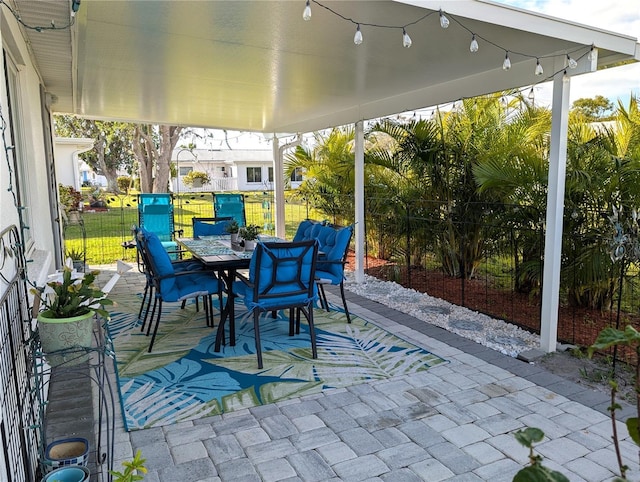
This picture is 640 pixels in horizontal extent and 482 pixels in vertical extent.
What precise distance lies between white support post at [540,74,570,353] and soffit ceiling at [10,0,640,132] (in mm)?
248

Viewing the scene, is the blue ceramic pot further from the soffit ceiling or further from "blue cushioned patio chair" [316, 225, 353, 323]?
"blue cushioned patio chair" [316, 225, 353, 323]

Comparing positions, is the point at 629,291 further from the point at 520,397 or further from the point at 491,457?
the point at 491,457

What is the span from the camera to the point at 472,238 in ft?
20.0

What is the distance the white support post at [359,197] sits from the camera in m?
6.34

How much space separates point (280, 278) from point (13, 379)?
2076 millimetres

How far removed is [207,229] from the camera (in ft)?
20.6

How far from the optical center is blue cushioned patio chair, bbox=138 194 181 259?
300 inches

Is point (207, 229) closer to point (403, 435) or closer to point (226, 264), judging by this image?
point (226, 264)

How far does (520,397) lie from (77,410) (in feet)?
9.66

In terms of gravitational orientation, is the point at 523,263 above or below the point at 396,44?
below

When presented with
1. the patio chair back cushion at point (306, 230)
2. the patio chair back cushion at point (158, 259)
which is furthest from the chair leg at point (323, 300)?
the patio chair back cushion at point (158, 259)

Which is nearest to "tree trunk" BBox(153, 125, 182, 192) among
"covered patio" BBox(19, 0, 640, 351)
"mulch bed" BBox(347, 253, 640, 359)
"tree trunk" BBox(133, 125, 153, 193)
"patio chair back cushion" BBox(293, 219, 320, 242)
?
"tree trunk" BBox(133, 125, 153, 193)

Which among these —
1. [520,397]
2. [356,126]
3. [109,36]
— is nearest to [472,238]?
[356,126]

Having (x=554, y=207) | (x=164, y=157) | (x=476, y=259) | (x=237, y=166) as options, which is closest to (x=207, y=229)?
(x=476, y=259)
